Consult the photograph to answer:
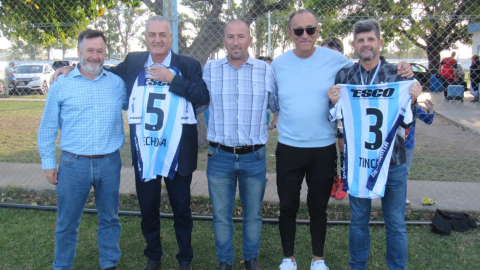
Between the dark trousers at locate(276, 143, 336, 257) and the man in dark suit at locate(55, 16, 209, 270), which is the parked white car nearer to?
the man in dark suit at locate(55, 16, 209, 270)

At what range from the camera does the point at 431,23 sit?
967 cm

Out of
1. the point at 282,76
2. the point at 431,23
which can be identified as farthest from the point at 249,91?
the point at 431,23

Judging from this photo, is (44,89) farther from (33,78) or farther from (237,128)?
(237,128)

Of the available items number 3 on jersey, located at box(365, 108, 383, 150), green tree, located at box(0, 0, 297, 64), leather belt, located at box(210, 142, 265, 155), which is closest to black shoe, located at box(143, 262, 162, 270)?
leather belt, located at box(210, 142, 265, 155)

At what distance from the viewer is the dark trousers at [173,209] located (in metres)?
3.38

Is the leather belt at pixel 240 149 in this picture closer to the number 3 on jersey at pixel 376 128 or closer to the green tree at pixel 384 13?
the number 3 on jersey at pixel 376 128

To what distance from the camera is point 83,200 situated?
10.7 ft

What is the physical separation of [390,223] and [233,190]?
4.32 feet

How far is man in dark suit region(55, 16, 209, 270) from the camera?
3188 mm

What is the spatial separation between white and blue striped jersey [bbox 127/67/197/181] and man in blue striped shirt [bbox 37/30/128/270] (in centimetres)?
17

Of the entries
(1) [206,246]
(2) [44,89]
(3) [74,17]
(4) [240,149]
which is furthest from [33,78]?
(4) [240,149]

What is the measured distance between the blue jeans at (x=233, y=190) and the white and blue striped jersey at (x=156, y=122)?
Result: 0.36 metres

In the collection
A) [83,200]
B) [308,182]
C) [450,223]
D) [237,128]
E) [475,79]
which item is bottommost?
[450,223]

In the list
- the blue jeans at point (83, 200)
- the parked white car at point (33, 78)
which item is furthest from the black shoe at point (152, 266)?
the parked white car at point (33, 78)
